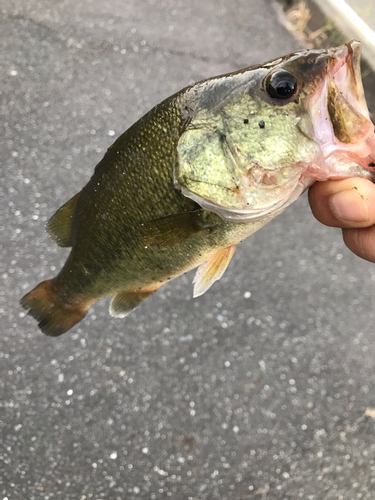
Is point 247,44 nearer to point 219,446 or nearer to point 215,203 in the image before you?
point 215,203

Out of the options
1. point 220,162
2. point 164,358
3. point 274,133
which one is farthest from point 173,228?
point 164,358

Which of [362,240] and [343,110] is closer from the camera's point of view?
[343,110]

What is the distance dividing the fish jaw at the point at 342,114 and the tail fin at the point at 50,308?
1.12 metres

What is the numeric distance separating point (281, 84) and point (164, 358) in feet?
5.55

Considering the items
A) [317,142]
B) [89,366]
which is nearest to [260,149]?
[317,142]

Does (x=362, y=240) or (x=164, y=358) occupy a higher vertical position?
(x=362, y=240)

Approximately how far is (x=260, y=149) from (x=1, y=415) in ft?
6.26

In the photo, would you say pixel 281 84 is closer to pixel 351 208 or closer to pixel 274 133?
pixel 274 133

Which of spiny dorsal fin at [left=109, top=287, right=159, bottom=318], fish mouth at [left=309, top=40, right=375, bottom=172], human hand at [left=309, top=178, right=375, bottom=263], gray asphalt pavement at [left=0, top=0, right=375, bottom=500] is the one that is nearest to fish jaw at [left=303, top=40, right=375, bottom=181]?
fish mouth at [left=309, top=40, right=375, bottom=172]

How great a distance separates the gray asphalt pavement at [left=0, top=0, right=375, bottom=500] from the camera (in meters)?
1.98

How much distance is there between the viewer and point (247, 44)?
365cm

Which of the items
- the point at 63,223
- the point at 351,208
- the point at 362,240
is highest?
the point at 63,223

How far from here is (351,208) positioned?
112 cm

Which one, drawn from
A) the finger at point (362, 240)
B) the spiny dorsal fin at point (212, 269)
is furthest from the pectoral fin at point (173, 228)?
the finger at point (362, 240)
